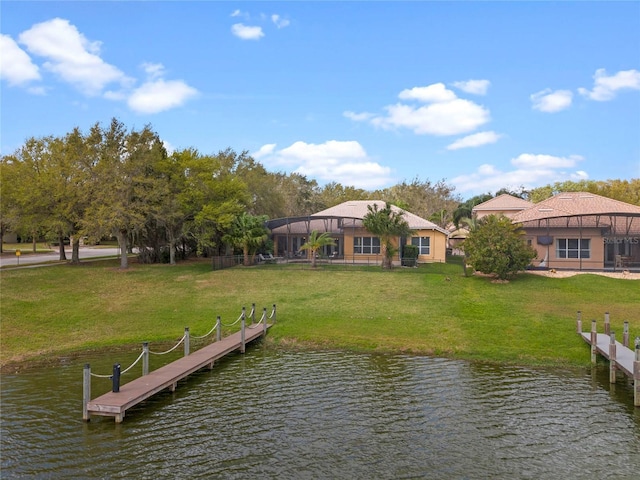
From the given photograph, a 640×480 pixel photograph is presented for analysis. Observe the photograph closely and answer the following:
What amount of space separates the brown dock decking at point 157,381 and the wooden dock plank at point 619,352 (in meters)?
14.4

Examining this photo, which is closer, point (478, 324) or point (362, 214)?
point (478, 324)

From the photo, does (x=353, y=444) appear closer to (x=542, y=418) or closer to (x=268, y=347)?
(x=542, y=418)

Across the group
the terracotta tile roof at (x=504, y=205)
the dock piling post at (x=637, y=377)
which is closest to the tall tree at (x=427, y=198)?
the terracotta tile roof at (x=504, y=205)

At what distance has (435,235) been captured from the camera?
150 ft

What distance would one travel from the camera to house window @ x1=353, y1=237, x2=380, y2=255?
152ft

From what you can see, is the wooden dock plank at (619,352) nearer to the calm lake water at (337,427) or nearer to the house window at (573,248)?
the calm lake water at (337,427)

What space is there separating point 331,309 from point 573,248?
23476 millimetres

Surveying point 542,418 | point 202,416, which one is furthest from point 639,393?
point 202,416

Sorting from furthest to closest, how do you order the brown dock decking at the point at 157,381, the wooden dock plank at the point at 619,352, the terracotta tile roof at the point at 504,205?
1. the terracotta tile roof at the point at 504,205
2. the wooden dock plank at the point at 619,352
3. the brown dock decking at the point at 157,381

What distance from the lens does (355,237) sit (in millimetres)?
46750

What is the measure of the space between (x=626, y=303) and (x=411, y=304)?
11866 millimetres

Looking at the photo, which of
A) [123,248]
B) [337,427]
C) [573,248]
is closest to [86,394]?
[337,427]

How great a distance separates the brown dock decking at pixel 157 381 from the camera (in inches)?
520

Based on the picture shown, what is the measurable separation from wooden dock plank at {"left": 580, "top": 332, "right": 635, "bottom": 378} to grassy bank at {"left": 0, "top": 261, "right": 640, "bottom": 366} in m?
0.61
